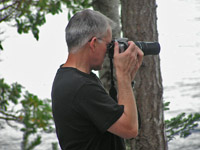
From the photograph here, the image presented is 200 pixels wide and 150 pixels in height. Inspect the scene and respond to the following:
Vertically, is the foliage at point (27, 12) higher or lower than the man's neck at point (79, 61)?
higher

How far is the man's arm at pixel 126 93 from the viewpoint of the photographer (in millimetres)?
2051

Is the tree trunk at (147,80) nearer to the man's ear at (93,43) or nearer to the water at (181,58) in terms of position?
the man's ear at (93,43)

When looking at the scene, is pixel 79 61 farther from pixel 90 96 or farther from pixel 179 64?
pixel 179 64

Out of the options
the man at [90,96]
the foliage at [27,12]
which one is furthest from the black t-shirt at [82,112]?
the foliage at [27,12]

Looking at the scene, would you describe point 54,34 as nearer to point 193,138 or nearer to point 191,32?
point 191,32

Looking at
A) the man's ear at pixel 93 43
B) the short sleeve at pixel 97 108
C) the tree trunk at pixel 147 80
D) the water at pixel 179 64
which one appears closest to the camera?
the short sleeve at pixel 97 108

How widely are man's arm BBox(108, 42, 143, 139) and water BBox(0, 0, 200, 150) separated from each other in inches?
201

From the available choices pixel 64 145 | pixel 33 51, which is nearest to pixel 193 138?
pixel 64 145

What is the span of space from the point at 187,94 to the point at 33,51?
6802 mm

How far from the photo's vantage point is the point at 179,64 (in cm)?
1273

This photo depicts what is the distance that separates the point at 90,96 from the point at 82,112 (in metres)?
0.11

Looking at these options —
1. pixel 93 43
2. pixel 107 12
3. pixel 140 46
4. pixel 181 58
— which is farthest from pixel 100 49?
pixel 181 58

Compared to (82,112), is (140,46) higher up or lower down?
higher up

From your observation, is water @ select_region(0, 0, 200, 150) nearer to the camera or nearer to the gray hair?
the camera
